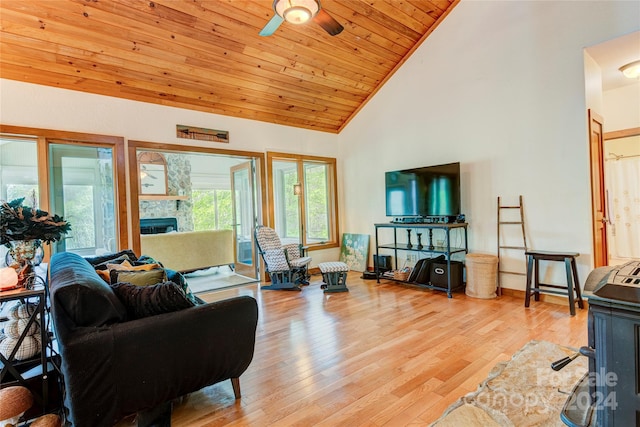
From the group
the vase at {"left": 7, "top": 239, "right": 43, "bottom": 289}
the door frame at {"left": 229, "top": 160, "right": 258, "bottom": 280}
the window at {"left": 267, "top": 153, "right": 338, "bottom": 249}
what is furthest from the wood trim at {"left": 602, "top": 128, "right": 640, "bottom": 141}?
the vase at {"left": 7, "top": 239, "right": 43, "bottom": 289}

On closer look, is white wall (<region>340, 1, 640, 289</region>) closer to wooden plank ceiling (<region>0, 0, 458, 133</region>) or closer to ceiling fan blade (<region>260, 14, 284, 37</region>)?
wooden plank ceiling (<region>0, 0, 458, 133</region>)

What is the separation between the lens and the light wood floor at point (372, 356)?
1.96 meters

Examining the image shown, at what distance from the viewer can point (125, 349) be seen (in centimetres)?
165

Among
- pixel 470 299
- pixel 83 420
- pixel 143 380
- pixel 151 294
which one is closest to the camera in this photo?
pixel 83 420

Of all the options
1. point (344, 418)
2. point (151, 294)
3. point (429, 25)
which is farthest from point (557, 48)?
point (151, 294)

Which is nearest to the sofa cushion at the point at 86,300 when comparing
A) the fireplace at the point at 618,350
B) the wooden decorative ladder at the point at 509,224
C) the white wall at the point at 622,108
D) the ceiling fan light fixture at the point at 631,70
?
the fireplace at the point at 618,350

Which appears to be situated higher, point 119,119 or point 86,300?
point 119,119

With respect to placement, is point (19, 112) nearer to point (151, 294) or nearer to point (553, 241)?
point (151, 294)

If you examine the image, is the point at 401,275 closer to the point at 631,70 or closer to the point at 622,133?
the point at 622,133

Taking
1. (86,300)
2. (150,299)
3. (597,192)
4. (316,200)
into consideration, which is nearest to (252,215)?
(316,200)

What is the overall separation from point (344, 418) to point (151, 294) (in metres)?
1.32

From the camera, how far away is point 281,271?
490 cm

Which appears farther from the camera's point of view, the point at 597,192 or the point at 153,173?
the point at 153,173

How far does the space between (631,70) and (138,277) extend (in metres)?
5.66
